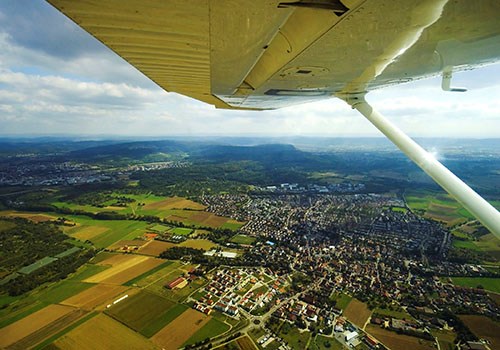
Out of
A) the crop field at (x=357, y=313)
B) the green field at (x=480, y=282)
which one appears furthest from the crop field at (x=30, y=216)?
the green field at (x=480, y=282)

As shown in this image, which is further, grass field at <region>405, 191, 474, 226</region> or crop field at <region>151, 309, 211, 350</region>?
grass field at <region>405, 191, 474, 226</region>

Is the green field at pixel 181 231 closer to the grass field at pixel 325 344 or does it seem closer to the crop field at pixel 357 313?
the crop field at pixel 357 313

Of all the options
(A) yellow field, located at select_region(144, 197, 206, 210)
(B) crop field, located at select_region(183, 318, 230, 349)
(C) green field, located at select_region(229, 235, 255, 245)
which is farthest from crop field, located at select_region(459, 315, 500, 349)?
(A) yellow field, located at select_region(144, 197, 206, 210)

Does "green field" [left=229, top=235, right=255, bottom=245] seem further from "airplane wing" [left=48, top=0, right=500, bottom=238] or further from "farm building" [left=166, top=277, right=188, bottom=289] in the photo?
"airplane wing" [left=48, top=0, right=500, bottom=238]

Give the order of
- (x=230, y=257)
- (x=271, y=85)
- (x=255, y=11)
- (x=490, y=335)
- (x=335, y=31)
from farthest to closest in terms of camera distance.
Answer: (x=230, y=257) → (x=490, y=335) → (x=271, y=85) → (x=335, y=31) → (x=255, y=11)

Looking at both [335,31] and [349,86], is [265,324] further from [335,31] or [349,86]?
[335,31]

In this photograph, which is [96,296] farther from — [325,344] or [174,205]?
[174,205]

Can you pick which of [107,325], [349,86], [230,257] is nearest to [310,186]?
[230,257]
